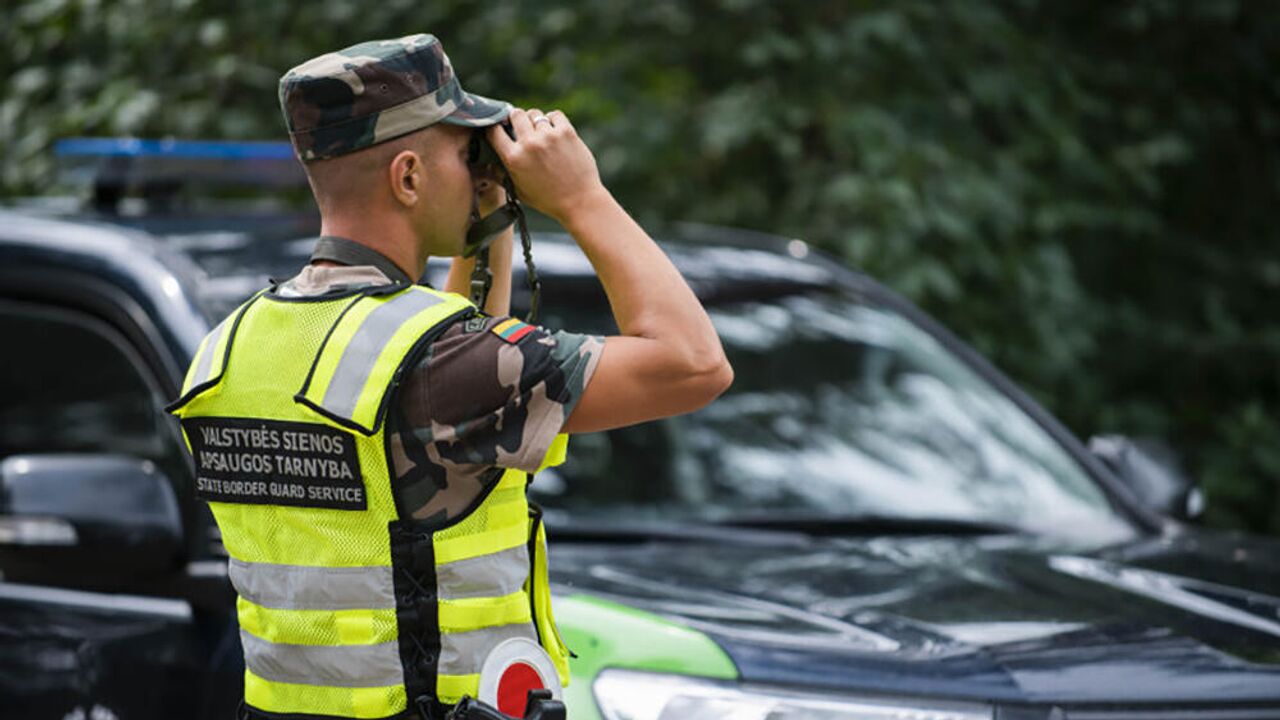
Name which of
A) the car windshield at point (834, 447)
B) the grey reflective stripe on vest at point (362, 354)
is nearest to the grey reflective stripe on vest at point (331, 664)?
the grey reflective stripe on vest at point (362, 354)

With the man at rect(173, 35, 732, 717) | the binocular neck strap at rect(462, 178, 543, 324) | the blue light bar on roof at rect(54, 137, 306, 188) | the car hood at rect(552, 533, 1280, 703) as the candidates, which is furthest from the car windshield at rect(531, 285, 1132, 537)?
the man at rect(173, 35, 732, 717)

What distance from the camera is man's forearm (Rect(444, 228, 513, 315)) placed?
2.32 metres

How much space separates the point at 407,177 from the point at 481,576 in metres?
0.46

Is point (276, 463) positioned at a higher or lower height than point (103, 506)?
lower

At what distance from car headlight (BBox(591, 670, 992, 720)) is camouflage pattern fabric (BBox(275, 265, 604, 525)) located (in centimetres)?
50

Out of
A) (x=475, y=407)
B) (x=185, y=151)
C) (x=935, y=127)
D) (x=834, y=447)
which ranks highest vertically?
(x=935, y=127)

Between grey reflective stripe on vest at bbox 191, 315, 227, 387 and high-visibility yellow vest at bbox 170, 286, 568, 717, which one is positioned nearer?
high-visibility yellow vest at bbox 170, 286, 568, 717

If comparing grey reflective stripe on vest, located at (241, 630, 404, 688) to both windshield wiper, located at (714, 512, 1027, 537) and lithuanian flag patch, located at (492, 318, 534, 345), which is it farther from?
windshield wiper, located at (714, 512, 1027, 537)

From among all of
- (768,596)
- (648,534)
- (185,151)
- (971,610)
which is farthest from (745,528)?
(185,151)

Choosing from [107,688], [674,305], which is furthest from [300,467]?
[107,688]

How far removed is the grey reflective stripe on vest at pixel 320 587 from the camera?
1993 millimetres

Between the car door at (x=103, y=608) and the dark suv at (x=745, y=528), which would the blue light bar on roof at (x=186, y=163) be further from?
the car door at (x=103, y=608)

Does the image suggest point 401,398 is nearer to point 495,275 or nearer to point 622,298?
point 622,298

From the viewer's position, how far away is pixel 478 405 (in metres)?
1.95
